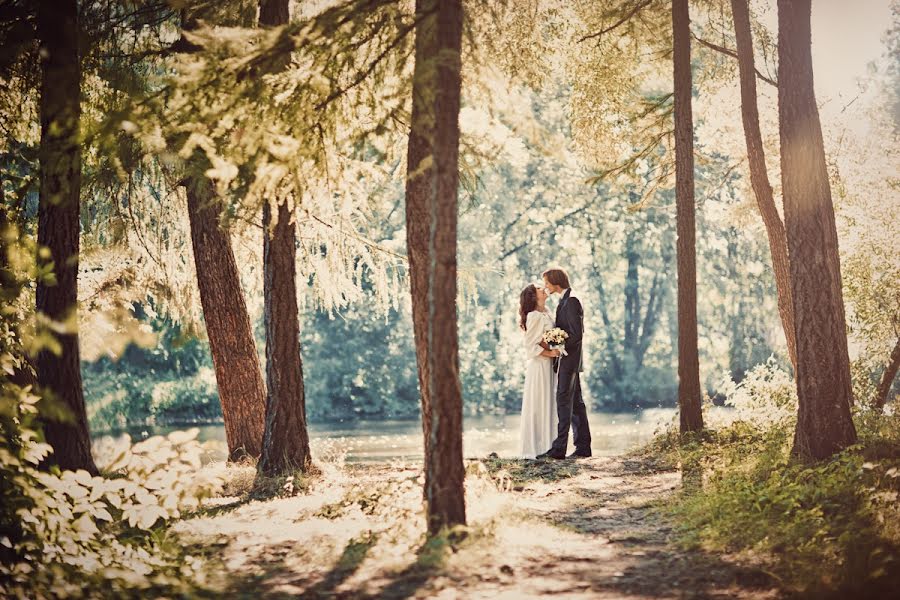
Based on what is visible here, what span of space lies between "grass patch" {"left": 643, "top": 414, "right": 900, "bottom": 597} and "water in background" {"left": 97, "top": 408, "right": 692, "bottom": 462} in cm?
462

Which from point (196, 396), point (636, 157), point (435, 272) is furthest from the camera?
point (196, 396)

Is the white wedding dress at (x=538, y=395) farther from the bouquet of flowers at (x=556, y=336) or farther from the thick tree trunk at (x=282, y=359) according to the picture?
the thick tree trunk at (x=282, y=359)

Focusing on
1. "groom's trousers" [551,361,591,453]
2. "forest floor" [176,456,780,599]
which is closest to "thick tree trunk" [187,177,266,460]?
"forest floor" [176,456,780,599]

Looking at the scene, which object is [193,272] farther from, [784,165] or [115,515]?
[784,165]

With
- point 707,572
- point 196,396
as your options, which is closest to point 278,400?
point 707,572

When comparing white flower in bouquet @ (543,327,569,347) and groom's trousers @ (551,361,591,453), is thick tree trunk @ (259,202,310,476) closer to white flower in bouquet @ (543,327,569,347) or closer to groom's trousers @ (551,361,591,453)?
white flower in bouquet @ (543,327,569,347)

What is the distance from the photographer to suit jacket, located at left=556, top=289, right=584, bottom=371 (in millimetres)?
10953

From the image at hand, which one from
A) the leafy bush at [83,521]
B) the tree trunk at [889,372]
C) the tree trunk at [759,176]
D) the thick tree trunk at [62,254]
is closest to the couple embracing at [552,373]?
the tree trunk at [759,176]

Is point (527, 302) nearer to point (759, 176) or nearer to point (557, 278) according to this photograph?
point (557, 278)

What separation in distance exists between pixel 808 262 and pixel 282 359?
5.09m

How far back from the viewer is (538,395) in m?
11.5

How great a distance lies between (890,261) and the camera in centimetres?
→ 1452

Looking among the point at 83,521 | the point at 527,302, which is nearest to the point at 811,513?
the point at 83,521

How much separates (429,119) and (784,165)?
11.5ft
